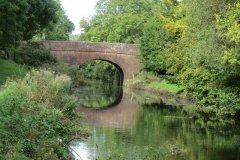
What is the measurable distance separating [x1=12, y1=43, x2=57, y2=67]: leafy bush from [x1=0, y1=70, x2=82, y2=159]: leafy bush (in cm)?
2375

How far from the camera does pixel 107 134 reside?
59.7ft

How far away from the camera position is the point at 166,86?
138 feet

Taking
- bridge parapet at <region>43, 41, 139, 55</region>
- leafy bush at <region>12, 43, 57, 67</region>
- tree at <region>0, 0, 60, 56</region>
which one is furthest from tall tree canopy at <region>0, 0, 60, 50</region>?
bridge parapet at <region>43, 41, 139, 55</region>

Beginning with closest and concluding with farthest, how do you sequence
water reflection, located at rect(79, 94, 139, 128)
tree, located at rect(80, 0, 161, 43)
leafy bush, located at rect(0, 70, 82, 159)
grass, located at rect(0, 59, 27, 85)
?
1. leafy bush, located at rect(0, 70, 82, 159)
2. water reflection, located at rect(79, 94, 139, 128)
3. grass, located at rect(0, 59, 27, 85)
4. tree, located at rect(80, 0, 161, 43)

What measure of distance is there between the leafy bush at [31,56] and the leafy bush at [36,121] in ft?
77.9

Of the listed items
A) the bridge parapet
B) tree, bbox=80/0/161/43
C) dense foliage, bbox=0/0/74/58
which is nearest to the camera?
dense foliage, bbox=0/0/74/58

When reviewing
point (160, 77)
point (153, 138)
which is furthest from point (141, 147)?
point (160, 77)

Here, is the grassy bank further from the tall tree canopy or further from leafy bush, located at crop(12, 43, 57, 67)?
the tall tree canopy

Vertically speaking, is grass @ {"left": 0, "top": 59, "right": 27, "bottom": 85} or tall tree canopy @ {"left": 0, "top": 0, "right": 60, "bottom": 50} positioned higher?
tall tree canopy @ {"left": 0, "top": 0, "right": 60, "bottom": 50}

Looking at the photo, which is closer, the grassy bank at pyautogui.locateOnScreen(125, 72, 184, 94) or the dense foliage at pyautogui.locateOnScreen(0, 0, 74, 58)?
the dense foliage at pyautogui.locateOnScreen(0, 0, 74, 58)

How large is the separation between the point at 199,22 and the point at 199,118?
5.23 meters

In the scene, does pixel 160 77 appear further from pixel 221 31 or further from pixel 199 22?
pixel 221 31

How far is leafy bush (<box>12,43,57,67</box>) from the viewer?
42.3m

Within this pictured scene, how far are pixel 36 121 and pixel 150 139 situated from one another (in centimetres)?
621
